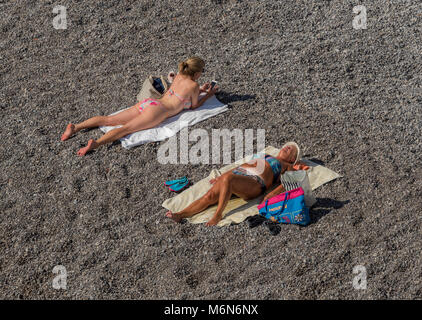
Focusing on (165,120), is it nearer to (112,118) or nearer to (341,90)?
(112,118)

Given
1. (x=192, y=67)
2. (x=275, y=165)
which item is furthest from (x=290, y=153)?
(x=192, y=67)

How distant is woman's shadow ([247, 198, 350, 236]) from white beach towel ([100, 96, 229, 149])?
2004mm

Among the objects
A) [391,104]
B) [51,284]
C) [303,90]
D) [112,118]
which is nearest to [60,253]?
[51,284]

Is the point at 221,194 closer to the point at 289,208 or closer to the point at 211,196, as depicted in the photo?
the point at 211,196

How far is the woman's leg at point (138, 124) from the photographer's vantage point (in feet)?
25.5

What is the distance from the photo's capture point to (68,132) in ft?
26.3

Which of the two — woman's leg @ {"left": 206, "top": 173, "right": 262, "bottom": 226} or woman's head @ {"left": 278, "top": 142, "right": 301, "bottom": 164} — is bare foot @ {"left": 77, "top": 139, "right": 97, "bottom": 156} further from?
woman's head @ {"left": 278, "top": 142, "right": 301, "bottom": 164}

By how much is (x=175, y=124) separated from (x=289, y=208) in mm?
2466

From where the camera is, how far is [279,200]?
6.40 meters

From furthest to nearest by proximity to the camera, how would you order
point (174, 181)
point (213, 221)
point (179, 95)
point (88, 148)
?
point (179, 95)
point (88, 148)
point (174, 181)
point (213, 221)

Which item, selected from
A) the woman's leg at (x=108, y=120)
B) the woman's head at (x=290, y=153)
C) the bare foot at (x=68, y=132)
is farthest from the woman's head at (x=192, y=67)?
the woman's head at (x=290, y=153)

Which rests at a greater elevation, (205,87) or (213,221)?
(205,87)

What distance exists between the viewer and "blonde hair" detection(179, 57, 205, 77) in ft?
26.5

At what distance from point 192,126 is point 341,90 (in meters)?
2.30
